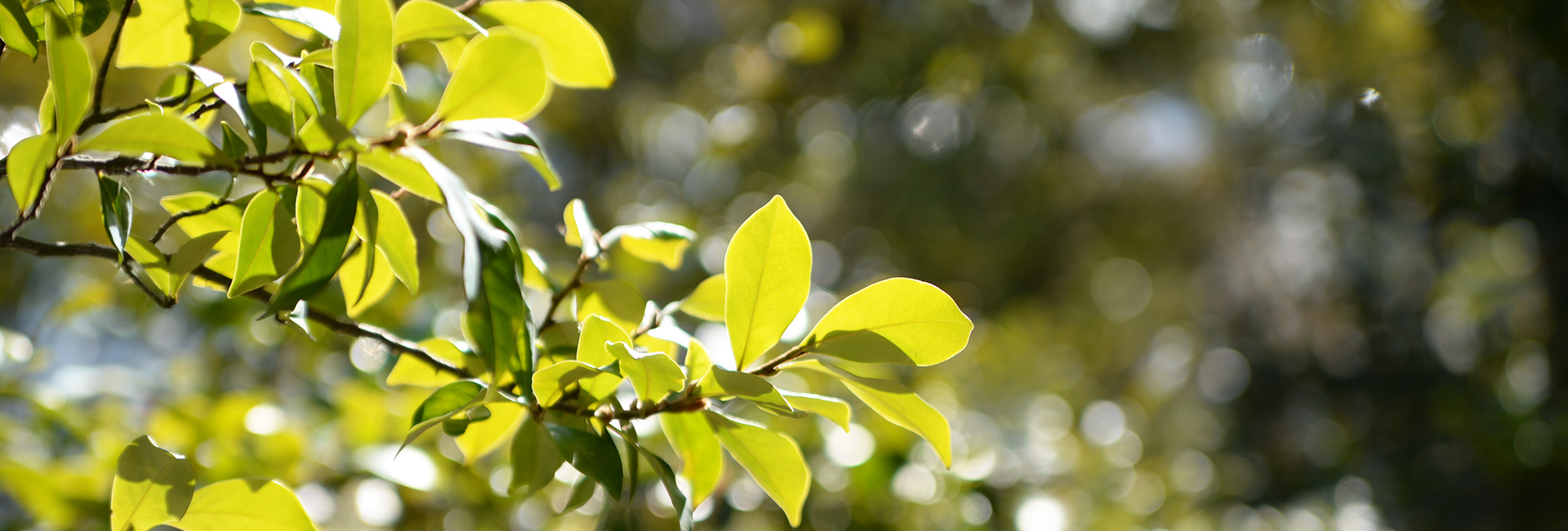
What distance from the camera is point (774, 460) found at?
1.09 ft

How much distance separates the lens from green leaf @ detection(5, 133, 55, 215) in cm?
23

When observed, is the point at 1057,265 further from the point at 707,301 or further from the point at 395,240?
the point at 395,240

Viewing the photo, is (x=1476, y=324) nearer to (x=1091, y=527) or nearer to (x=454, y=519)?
(x=1091, y=527)

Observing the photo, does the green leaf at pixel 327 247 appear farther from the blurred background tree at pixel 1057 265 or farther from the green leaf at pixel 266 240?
the blurred background tree at pixel 1057 265

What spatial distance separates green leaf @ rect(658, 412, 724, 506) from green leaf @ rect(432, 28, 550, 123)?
14 cm

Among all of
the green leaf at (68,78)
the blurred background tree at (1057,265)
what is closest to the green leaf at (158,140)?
the green leaf at (68,78)

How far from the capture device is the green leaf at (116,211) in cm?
26

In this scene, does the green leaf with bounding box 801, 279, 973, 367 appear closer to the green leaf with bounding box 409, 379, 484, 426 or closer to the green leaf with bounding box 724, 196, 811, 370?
the green leaf with bounding box 724, 196, 811, 370

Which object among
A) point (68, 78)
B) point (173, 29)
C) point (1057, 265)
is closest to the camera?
point (68, 78)

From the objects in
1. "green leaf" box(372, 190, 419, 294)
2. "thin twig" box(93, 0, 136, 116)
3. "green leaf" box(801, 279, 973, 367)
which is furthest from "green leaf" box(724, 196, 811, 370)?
"thin twig" box(93, 0, 136, 116)

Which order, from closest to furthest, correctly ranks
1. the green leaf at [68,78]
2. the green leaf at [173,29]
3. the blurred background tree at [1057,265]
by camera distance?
the green leaf at [68,78], the green leaf at [173,29], the blurred background tree at [1057,265]

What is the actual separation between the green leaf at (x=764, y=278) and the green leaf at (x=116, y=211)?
198 mm

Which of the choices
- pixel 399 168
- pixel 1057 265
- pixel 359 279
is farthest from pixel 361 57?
pixel 1057 265

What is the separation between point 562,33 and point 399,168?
0.40 ft
